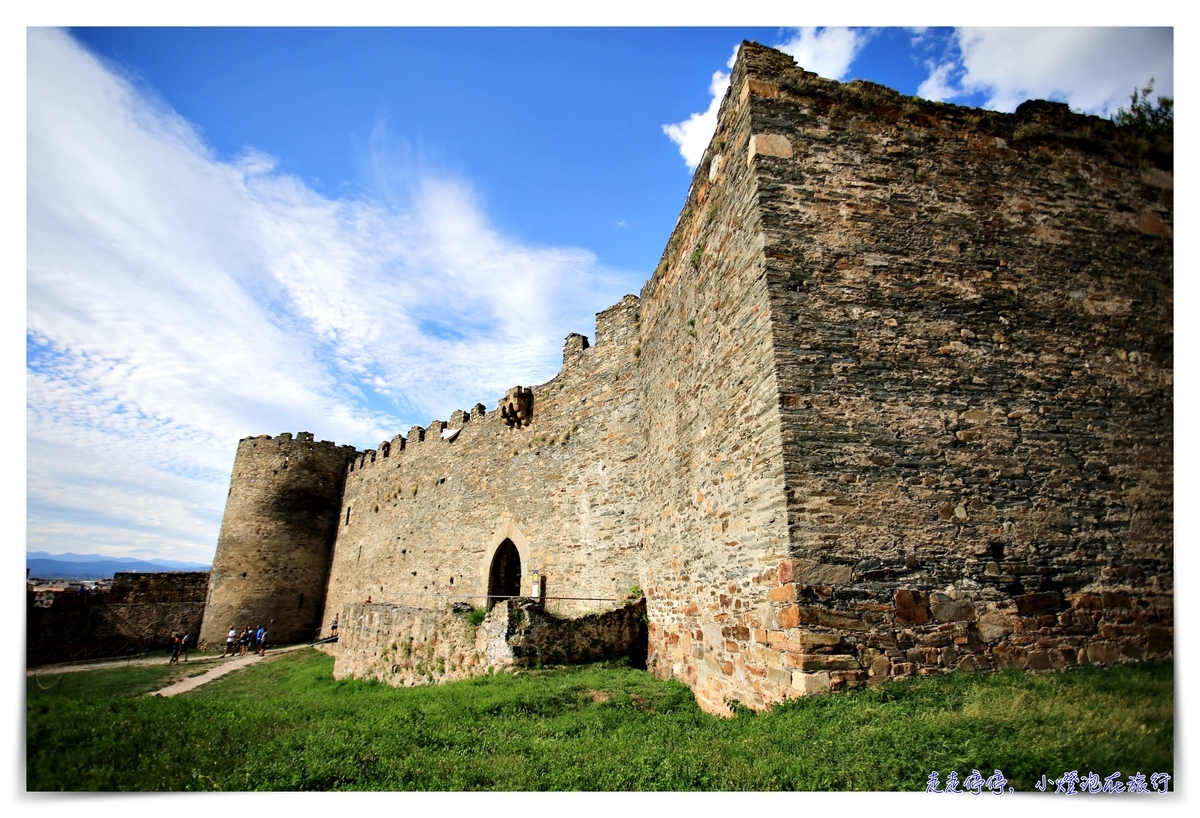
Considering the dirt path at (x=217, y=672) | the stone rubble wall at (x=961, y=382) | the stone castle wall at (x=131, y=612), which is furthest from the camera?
the stone castle wall at (x=131, y=612)

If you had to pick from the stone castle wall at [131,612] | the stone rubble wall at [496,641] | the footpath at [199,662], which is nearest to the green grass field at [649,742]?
the stone rubble wall at [496,641]

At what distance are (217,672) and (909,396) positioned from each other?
19.2m

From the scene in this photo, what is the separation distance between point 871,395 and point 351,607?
11.7 metres

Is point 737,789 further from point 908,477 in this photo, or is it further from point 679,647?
point 679,647

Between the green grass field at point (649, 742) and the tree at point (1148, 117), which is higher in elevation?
the tree at point (1148, 117)

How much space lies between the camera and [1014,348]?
5.70 meters

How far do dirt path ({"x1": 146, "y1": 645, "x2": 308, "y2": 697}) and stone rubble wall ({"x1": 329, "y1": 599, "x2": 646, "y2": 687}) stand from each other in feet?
17.7

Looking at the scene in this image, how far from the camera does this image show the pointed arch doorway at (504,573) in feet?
47.3

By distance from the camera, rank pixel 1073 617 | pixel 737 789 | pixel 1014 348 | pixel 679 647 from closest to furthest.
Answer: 1. pixel 737 789
2. pixel 1073 617
3. pixel 1014 348
4. pixel 679 647

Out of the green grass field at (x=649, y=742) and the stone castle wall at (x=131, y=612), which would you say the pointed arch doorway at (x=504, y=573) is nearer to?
the green grass field at (x=649, y=742)

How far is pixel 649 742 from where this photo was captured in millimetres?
4887

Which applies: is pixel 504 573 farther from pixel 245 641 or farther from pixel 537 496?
pixel 245 641

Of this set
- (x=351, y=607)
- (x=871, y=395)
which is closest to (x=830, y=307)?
(x=871, y=395)

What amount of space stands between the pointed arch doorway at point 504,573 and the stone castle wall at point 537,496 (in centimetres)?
22
